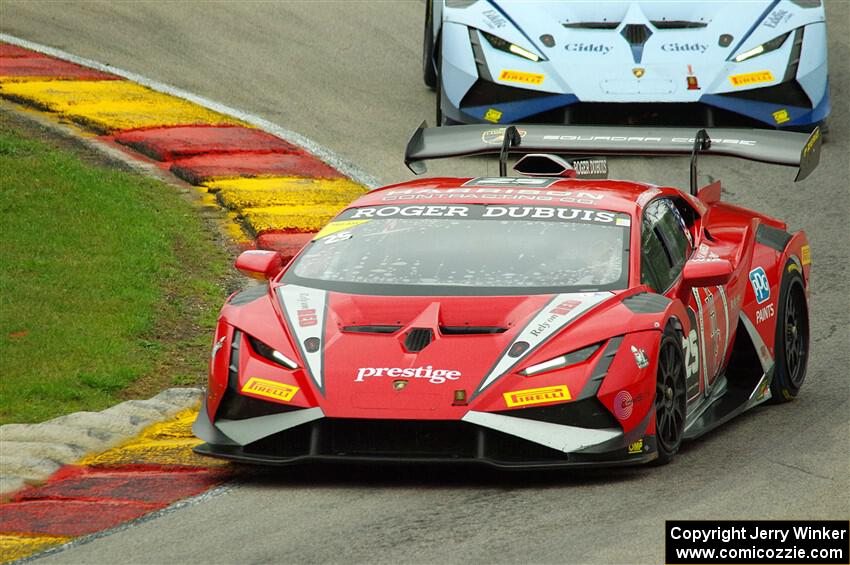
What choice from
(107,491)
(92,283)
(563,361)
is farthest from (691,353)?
(92,283)

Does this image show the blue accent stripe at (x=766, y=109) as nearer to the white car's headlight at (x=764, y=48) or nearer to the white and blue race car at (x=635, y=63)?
the white and blue race car at (x=635, y=63)

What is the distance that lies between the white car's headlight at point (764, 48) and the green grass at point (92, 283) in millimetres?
4437

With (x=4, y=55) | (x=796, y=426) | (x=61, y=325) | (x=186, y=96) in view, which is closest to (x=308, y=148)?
(x=186, y=96)

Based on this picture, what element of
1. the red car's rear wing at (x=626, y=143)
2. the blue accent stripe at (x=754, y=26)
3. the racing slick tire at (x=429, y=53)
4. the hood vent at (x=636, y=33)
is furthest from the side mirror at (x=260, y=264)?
the racing slick tire at (x=429, y=53)

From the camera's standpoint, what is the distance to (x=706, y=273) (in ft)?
24.6

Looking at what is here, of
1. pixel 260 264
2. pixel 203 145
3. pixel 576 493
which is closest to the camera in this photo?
pixel 576 493

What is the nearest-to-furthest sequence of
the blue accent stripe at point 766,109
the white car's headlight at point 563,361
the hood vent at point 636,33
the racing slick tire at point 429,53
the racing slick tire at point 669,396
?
the white car's headlight at point 563,361
the racing slick tire at point 669,396
the blue accent stripe at point 766,109
the hood vent at point 636,33
the racing slick tire at point 429,53

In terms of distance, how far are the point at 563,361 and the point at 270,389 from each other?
3.95ft

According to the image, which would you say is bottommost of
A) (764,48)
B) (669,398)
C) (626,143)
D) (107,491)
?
(107,491)

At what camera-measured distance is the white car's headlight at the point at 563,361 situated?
6750 mm

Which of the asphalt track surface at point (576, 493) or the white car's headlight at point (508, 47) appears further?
the white car's headlight at point (508, 47)

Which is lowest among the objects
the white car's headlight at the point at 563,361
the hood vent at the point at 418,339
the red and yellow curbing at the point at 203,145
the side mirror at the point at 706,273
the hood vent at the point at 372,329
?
the white car's headlight at the point at 563,361

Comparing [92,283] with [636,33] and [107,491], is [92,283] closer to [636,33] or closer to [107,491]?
[107,491]

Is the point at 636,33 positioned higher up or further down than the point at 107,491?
higher up
